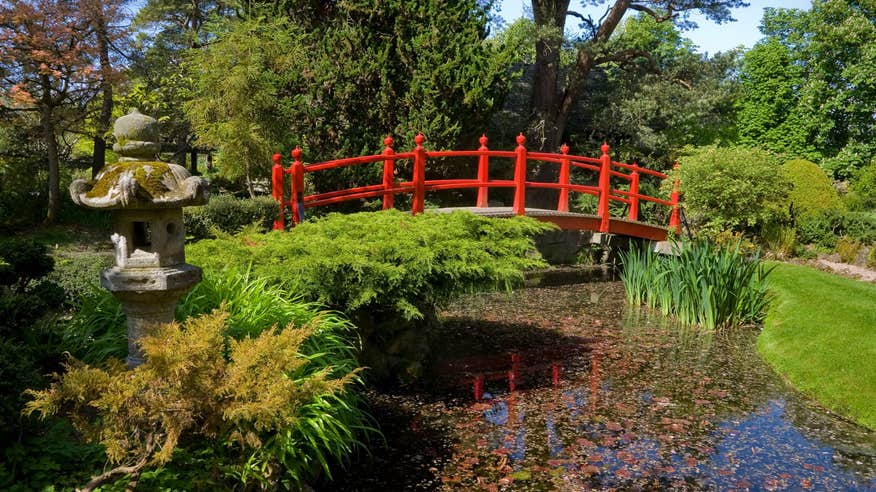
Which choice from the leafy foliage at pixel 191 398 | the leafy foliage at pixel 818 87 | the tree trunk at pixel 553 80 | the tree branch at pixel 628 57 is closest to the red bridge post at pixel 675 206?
the tree trunk at pixel 553 80

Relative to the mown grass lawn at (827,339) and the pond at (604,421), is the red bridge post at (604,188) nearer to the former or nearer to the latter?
the mown grass lawn at (827,339)

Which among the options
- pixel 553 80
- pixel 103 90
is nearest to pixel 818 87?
pixel 553 80

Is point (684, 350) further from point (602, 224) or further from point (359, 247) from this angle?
point (359, 247)

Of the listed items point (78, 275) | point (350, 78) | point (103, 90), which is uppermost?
point (350, 78)

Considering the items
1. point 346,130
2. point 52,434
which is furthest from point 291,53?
point 52,434

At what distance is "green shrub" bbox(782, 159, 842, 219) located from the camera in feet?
41.7

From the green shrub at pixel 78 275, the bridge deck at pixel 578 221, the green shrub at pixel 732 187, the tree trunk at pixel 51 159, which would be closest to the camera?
the green shrub at pixel 78 275

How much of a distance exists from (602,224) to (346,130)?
16.7 feet

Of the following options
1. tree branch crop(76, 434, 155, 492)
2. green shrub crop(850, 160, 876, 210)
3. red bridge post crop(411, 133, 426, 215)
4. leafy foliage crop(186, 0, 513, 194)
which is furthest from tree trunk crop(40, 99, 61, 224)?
green shrub crop(850, 160, 876, 210)

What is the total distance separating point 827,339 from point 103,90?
14.4 m

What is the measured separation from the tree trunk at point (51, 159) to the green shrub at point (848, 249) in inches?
601

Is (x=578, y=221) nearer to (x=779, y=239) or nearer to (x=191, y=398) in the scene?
(x=779, y=239)

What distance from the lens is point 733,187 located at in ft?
36.4

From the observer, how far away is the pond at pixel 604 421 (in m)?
4.93
